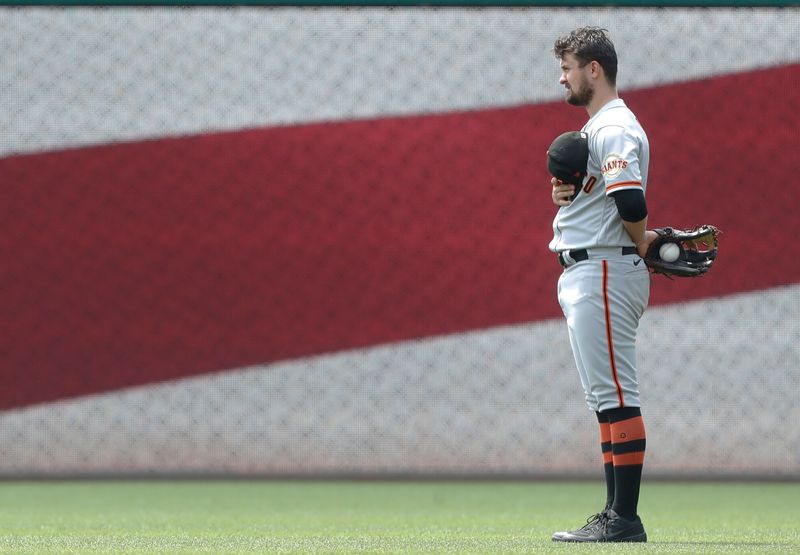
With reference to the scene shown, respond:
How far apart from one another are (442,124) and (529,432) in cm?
121

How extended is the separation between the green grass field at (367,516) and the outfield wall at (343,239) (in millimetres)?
256

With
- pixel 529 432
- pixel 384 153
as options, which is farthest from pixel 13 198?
pixel 529 432

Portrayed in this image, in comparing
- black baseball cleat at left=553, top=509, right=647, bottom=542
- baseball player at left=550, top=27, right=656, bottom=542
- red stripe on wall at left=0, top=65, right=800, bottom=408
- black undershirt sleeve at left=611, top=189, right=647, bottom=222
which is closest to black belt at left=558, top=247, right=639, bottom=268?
baseball player at left=550, top=27, right=656, bottom=542

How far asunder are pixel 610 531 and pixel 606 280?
21.7 inches

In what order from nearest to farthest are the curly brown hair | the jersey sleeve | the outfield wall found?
the jersey sleeve
the curly brown hair
the outfield wall

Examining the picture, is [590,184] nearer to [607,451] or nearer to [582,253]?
[582,253]

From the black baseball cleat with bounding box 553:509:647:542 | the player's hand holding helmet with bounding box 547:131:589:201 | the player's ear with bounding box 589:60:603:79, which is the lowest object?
the black baseball cleat with bounding box 553:509:647:542

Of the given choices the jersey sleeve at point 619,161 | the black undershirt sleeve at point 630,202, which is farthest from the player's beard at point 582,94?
the black undershirt sleeve at point 630,202

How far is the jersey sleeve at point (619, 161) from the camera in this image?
2650 millimetres

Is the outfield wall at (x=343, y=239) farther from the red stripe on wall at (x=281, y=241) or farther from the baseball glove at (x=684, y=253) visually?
the baseball glove at (x=684, y=253)

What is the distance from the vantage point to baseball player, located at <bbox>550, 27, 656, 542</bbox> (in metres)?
2.73

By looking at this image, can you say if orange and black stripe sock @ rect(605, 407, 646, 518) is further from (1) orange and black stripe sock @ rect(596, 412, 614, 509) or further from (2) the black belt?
(2) the black belt

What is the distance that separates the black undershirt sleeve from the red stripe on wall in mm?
2033

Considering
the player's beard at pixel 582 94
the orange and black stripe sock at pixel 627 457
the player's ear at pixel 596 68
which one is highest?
the player's ear at pixel 596 68
